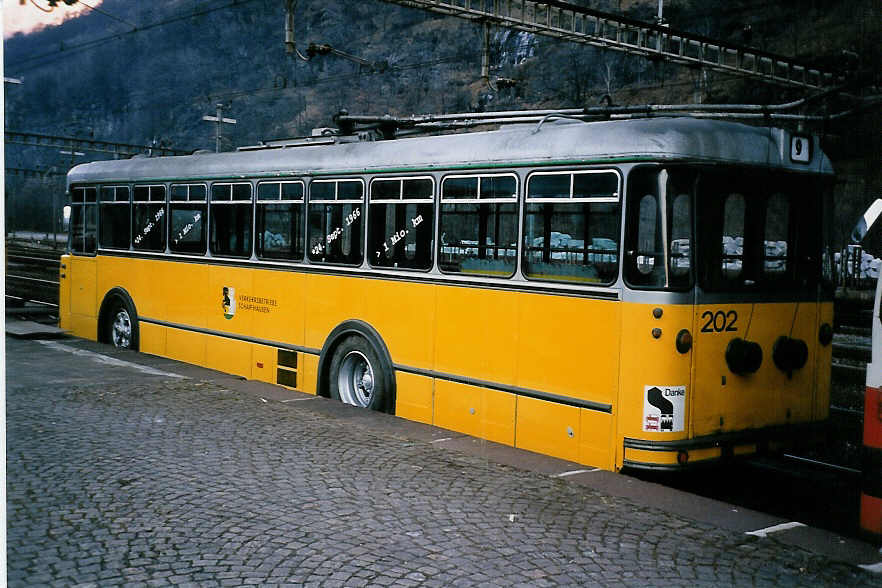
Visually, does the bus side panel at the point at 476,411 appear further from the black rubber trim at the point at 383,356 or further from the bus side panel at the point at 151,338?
the bus side panel at the point at 151,338

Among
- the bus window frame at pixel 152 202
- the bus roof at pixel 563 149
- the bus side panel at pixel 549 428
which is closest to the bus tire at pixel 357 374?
the bus roof at pixel 563 149

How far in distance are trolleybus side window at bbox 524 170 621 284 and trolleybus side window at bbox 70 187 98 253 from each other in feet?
29.9

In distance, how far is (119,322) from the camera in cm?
1453

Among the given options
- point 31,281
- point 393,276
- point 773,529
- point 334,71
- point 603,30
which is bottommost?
point 773,529

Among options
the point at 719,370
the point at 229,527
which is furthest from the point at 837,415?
the point at 229,527

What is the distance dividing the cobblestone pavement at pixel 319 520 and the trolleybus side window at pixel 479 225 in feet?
5.46

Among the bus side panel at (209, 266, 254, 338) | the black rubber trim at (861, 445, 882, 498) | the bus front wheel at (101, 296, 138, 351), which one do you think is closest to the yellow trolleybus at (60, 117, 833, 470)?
the bus side panel at (209, 266, 254, 338)

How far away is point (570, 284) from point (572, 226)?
47 cm

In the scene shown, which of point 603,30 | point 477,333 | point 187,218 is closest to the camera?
point 477,333

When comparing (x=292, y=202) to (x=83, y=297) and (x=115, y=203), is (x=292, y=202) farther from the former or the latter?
(x=83, y=297)

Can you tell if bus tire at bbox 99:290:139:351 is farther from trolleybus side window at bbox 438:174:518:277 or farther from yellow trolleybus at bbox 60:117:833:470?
trolleybus side window at bbox 438:174:518:277

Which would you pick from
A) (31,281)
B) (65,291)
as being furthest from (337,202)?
(31,281)

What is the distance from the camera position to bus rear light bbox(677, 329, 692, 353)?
7.13 meters

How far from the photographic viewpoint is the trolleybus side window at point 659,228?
7.21 meters
